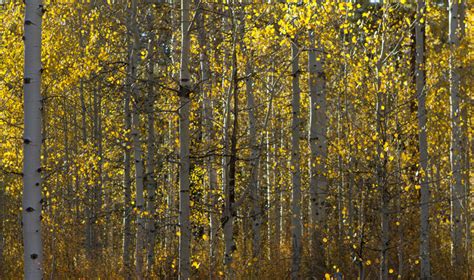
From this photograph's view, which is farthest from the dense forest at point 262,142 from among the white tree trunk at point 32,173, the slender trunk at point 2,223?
the slender trunk at point 2,223

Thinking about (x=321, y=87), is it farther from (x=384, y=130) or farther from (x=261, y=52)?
(x=384, y=130)

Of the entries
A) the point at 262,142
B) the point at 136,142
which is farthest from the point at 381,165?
the point at 136,142

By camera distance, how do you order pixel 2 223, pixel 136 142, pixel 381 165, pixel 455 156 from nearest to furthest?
pixel 381 165 < pixel 136 142 < pixel 455 156 < pixel 2 223

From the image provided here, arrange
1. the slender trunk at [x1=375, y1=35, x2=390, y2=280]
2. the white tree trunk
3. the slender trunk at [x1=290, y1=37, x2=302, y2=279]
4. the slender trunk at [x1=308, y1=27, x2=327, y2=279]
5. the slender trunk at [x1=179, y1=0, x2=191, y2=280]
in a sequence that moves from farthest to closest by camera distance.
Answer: the slender trunk at [x1=308, y1=27, x2=327, y2=279]
the slender trunk at [x1=290, y1=37, x2=302, y2=279]
the slender trunk at [x1=375, y1=35, x2=390, y2=280]
the slender trunk at [x1=179, y1=0, x2=191, y2=280]
the white tree trunk

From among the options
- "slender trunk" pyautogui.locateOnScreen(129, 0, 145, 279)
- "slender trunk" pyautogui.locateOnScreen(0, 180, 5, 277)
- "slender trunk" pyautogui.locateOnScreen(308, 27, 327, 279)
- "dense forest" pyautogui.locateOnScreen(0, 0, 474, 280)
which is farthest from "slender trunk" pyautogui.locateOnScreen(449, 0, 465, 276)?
"slender trunk" pyautogui.locateOnScreen(0, 180, 5, 277)

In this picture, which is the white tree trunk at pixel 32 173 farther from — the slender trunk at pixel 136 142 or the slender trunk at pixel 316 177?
the slender trunk at pixel 316 177

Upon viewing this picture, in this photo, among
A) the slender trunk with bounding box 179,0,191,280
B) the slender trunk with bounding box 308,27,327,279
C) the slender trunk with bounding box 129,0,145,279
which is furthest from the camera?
the slender trunk with bounding box 308,27,327,279

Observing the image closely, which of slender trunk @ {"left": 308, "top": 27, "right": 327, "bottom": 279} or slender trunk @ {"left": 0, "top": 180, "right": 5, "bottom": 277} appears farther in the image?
slender trunk @ {"left": 0, "top": 180, "right": 5, "bottom": 277}

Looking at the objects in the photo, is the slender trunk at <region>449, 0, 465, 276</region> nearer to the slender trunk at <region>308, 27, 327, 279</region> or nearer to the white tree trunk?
the slender trunk at <region>308, 27, 327, 279</region>

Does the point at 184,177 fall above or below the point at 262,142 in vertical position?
below

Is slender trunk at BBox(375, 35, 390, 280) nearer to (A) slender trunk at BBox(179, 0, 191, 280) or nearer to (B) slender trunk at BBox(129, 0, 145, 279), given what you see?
(A) slender trunk at BBox(179, 0, 191, 280)

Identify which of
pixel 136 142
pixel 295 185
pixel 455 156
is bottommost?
pixel 295 185

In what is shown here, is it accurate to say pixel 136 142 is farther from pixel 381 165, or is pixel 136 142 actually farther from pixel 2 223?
pixel 2 223

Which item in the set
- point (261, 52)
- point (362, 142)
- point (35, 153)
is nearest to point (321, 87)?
point (261, 52)
